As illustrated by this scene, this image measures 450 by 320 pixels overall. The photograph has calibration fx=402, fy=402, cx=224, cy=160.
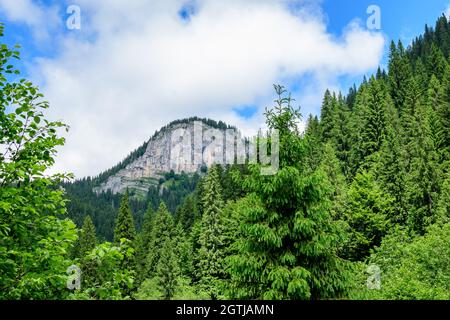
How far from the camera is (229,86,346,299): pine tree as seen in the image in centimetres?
1109

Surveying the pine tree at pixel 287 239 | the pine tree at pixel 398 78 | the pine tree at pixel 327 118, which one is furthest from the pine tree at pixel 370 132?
the pine tree at pixel 287 239

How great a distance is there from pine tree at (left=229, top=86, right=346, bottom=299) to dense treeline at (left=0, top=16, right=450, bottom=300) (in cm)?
3

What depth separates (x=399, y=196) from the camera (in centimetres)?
4509

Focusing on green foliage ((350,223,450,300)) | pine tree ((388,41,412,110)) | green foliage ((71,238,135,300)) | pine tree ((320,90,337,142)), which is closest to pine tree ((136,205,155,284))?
pine tree ((320,90,337,142))

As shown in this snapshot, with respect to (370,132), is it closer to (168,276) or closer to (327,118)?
(327,118)

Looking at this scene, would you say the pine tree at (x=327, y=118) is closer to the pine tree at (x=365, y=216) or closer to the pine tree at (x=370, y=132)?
the pine tree at (x=370, y=132)

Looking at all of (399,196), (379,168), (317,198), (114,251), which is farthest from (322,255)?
(379,168)

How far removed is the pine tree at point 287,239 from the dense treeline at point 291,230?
34 millimetres

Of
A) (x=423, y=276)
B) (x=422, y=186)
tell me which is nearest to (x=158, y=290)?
(x=422, y=186)

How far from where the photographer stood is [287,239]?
11664mm

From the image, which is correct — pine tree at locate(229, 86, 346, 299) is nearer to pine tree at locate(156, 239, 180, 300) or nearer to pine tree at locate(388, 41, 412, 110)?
pine tree at locate(156, 239, 180, 300)

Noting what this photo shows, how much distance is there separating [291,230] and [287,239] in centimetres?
37
